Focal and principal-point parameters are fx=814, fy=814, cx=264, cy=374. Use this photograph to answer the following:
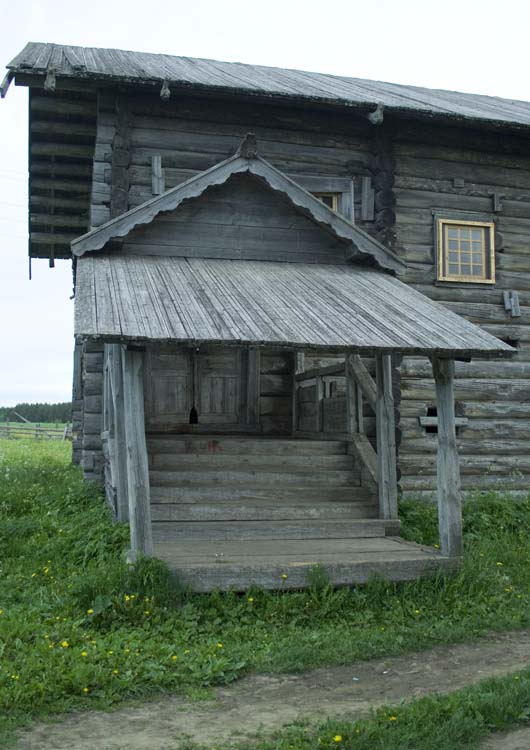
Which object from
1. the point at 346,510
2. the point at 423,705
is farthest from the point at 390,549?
the point at 423,705

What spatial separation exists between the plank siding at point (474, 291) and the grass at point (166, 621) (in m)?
3.13

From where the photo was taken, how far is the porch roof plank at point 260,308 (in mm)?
7531

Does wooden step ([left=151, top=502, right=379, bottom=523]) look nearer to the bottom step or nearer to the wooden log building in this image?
the wooden log building

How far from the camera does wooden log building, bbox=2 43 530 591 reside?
26.6ft

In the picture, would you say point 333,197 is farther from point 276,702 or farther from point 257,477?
point 276,702

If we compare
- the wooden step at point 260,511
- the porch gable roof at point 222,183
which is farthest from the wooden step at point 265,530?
the porch gable roof at point 222,183

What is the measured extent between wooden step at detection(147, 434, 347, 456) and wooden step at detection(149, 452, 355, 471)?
8cm

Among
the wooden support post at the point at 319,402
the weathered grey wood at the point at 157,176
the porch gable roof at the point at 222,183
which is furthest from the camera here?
the wooden support post at the point at 319,402

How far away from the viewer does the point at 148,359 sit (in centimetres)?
1307

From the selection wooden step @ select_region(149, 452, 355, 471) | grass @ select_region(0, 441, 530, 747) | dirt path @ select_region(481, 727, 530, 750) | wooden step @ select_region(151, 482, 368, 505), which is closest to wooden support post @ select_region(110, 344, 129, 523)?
grass @ select_region(0, 441, 530, 747)

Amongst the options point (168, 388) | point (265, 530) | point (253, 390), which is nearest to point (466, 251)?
point (253, 390)

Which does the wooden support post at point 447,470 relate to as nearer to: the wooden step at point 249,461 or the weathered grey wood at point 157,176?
the wooden step at point 249,461

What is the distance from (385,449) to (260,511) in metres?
→ 1.71

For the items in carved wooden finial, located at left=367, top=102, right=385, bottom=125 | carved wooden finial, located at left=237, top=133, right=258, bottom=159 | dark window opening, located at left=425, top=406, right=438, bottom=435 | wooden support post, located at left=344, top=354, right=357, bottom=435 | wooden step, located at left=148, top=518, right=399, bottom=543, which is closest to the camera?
wooden step, located at left=148, top=518, right=399, bottom=543
